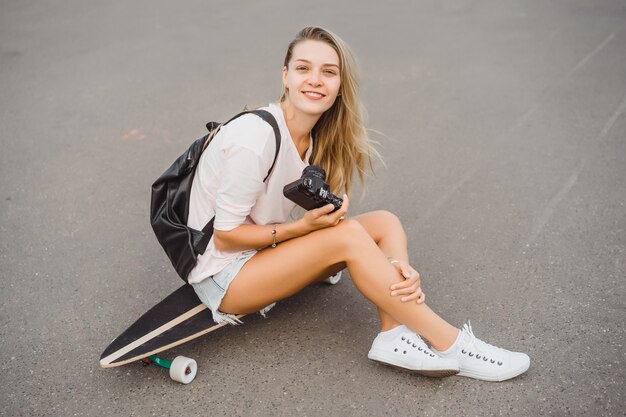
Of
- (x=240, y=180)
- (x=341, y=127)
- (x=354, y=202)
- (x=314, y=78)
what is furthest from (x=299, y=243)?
(x=354, y=202)

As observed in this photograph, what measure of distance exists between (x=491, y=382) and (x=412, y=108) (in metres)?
3.41

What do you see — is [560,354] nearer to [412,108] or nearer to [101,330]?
[101,330]

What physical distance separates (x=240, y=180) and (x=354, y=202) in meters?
1.86

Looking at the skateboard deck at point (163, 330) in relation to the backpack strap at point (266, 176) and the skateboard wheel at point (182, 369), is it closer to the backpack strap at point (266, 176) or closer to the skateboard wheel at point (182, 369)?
the skateboard wheel at point (182, 369)

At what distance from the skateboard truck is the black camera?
2.99 ft

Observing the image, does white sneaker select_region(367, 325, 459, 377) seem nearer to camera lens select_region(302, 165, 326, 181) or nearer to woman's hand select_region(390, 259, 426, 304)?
woman's hand select_region(390, 259, 426, 304)

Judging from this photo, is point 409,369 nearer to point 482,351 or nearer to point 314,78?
point 482,351

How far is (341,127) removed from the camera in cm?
297

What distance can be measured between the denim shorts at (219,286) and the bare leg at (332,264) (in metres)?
0.03

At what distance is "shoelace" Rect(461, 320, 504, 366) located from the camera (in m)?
2.67

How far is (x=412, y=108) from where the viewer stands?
5.61 m

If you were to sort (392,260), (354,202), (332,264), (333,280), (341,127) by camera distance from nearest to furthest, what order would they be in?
1. (332,264)
2. (392,260)
3. (341,127)
4. (333,280)
5. (354,202)

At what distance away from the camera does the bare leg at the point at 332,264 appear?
8.61 ft

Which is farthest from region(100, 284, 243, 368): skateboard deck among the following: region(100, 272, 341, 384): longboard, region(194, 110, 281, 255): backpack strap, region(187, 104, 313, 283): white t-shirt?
region(194, 110, 281, 255): backpack strap
